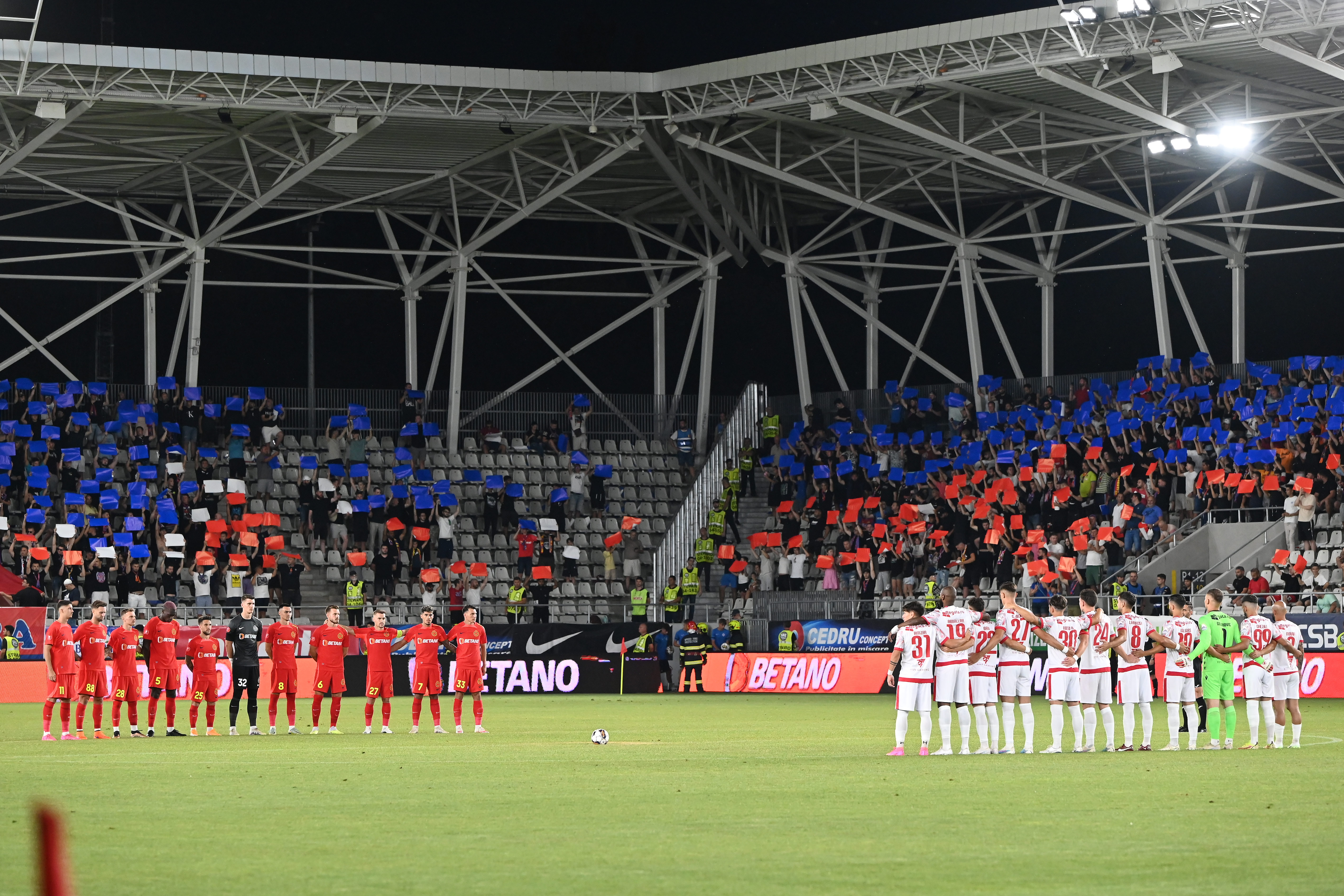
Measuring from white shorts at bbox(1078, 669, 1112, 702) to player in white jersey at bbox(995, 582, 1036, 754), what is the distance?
587mm

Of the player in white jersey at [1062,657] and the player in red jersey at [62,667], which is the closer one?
the player in white jersey at [1062,657]

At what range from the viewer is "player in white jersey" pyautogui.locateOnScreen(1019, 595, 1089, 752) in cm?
2100

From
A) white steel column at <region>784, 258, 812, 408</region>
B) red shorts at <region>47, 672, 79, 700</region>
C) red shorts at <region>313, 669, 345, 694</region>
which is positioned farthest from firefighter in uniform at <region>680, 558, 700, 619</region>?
red shorts at <region>47, 672, 79, 700</region>

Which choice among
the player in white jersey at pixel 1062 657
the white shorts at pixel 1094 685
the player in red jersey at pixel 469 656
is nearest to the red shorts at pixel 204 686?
the player in red jersey at pixel 469 656

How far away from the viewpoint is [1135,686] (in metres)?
21.7

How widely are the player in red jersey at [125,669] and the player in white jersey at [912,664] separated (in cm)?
1113

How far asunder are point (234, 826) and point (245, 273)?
143ft

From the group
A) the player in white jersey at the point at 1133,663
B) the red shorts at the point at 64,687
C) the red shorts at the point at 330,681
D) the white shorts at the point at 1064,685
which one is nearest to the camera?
the white shorts at the point at 1064,685

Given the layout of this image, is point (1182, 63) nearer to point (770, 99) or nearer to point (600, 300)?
point (770, 99)

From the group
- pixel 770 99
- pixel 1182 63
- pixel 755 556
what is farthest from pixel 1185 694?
pixel 755 556

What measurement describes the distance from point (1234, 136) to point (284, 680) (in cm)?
2264

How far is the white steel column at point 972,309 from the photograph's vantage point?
51281mm

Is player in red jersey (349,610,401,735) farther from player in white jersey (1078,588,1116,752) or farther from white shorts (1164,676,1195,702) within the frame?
white shorts (1164,676,1195,702)

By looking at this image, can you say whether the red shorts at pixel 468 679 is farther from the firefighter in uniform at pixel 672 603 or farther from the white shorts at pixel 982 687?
the firefighter in uniform at pixel 672 603
